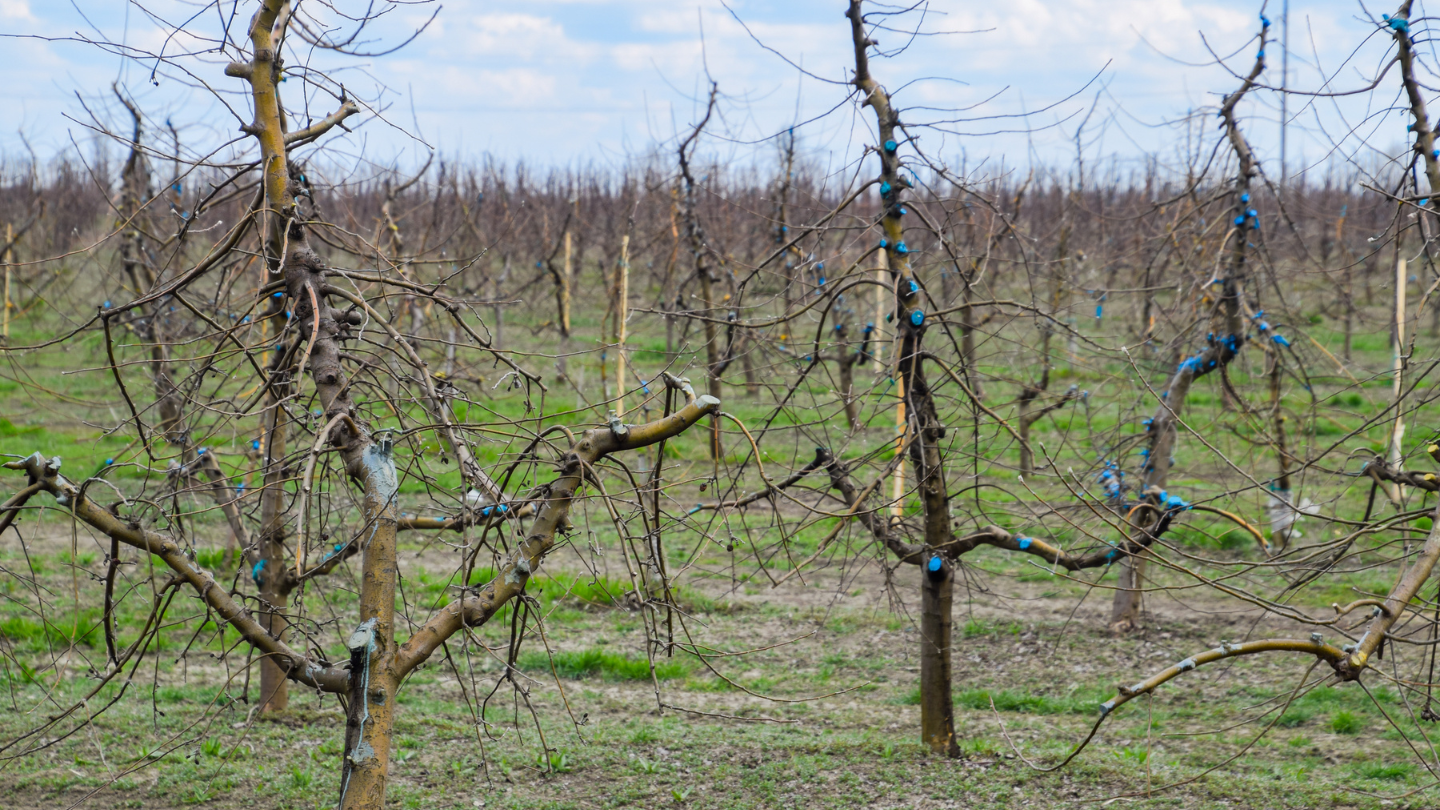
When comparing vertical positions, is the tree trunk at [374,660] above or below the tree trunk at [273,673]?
above

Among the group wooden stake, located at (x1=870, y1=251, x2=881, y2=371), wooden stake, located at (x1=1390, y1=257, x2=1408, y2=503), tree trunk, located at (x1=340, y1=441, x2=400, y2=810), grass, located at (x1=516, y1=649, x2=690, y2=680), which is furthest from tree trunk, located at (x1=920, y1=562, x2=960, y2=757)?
tree trunk, located at (x1=340, y1=441, x2=400, y2=810)

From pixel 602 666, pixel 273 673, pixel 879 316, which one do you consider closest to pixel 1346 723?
pixel 602 666

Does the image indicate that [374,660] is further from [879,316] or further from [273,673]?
[879,316]

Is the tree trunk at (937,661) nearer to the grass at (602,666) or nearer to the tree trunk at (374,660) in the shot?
the grass at (602,666)

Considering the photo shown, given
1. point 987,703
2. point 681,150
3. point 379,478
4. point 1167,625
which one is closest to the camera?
point 379,478

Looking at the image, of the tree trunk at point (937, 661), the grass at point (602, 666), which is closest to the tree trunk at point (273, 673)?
the grass at point (602, 666)

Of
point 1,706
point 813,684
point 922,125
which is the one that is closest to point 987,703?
point 813,684

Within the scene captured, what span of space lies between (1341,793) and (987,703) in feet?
6.65

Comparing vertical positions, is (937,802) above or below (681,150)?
below

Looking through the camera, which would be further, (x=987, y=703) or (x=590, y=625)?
(x=590, y=625)

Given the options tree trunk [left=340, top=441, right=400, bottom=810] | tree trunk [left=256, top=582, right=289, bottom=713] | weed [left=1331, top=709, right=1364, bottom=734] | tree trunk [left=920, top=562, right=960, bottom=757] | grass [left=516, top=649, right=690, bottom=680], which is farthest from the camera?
grass [left=516, top=649, right=690, bottom=680]

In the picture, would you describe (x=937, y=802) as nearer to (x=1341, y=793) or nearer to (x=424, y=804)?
(x=1341, y=793)

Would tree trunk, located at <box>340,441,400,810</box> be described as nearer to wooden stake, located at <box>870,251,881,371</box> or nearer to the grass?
wooden stake, located at <box>870,251,881,371</box>

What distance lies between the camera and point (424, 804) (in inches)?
185
